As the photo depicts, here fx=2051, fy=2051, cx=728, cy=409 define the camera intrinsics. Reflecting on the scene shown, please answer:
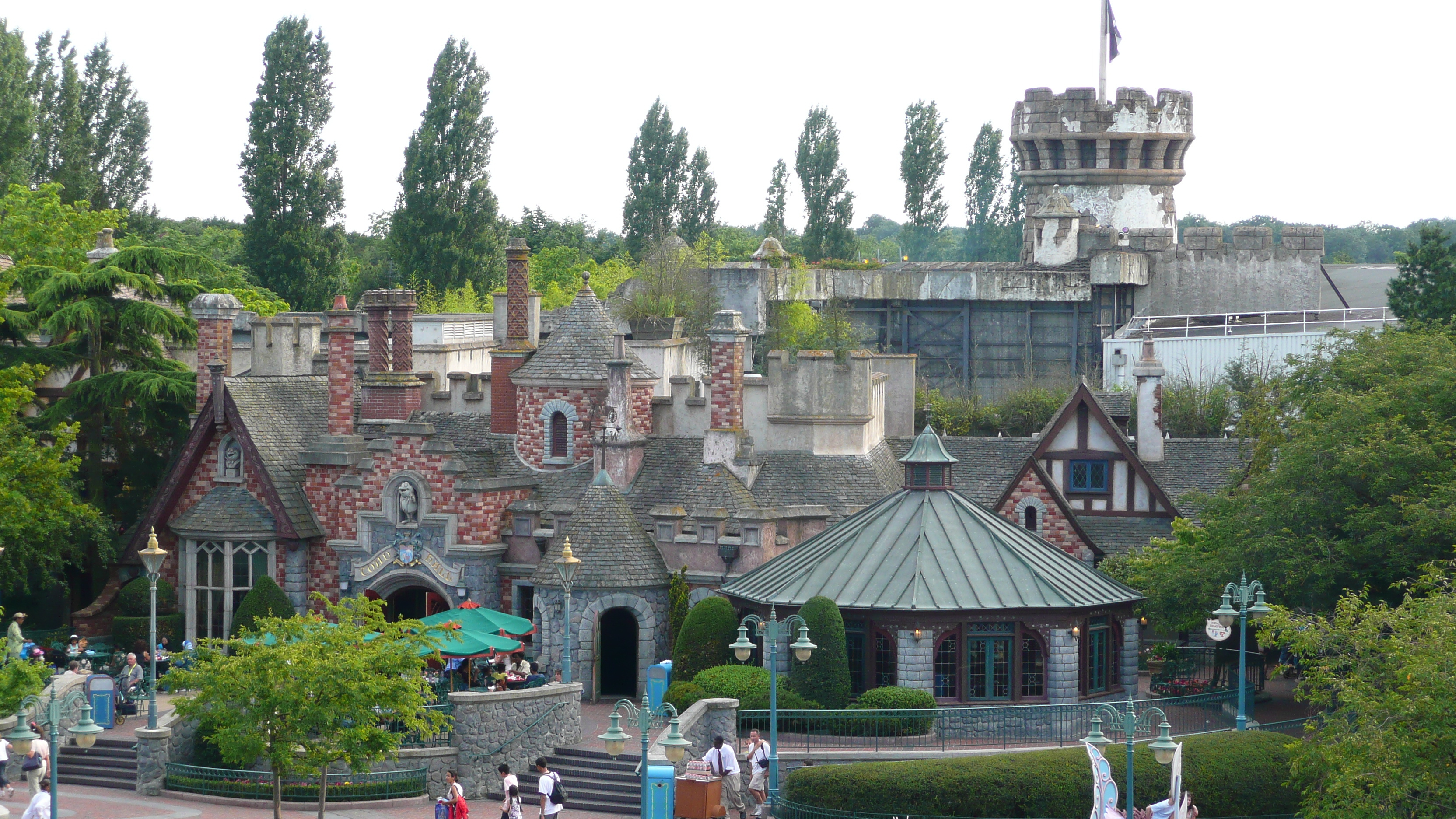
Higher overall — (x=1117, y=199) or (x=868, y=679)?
(x=1117, y=199)

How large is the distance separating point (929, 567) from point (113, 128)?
56607 mm

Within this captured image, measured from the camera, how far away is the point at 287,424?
5147 cm

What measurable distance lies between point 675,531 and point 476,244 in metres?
38.1

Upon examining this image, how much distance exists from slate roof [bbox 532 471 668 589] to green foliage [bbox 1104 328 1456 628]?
10953 millimetres

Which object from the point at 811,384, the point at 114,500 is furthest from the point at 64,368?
the point at 811,384

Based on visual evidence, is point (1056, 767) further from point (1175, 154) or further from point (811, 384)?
point (1175, 154)

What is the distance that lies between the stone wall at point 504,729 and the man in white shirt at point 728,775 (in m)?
4.55

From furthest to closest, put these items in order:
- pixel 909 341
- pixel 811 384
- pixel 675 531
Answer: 1. pixel 909 341
2. pixel 811 384
3. pixel 675 531

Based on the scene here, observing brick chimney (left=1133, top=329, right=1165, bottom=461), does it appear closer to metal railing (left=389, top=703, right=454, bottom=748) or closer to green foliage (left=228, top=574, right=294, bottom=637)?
metal railing (left=389, top=703, right=454, bottom=748)

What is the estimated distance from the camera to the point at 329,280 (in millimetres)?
80688

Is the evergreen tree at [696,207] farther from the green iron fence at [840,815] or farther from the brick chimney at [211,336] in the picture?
the green iron fence at [840,815]

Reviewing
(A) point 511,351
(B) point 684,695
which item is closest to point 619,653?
(B) point 684,695

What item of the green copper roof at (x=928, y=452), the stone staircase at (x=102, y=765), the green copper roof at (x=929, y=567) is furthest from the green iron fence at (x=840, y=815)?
the stone staircase at (x=102, y=765)

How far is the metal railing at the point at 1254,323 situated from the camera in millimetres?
66375
